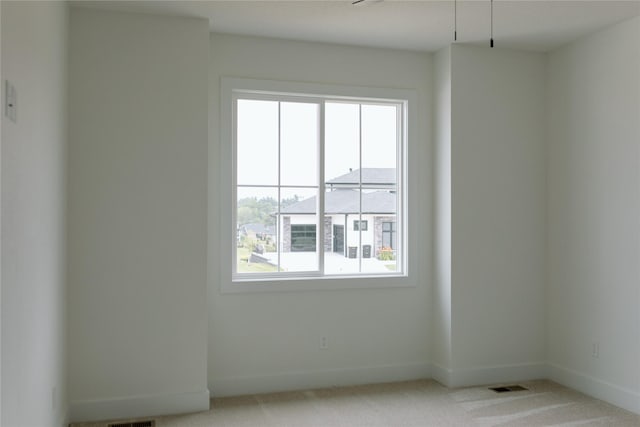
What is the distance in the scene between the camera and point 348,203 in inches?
177

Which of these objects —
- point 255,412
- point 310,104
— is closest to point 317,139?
point 310,104

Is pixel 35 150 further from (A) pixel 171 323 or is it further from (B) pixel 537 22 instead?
(B) pixel 537 22

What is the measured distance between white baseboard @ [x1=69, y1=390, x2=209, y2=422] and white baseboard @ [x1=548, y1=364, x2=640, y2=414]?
2.67m

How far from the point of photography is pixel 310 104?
4.36 meters

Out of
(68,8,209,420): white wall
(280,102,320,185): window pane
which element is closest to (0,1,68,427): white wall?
(68,8,209,420): white wall

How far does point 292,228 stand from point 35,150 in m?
2.12

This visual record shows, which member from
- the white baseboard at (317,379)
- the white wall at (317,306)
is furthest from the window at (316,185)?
the white baseboard at (317,379)

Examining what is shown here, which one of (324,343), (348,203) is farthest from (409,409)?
(348,203)

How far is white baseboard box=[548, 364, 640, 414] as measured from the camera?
148 inches

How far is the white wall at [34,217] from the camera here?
6.68 feet

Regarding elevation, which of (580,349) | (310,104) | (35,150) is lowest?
(580,349)

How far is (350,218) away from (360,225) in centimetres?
10

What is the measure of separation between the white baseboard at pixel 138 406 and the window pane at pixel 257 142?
5.06ft

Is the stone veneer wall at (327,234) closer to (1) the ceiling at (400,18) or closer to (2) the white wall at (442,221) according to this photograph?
(2) the white wall at (442,221)
